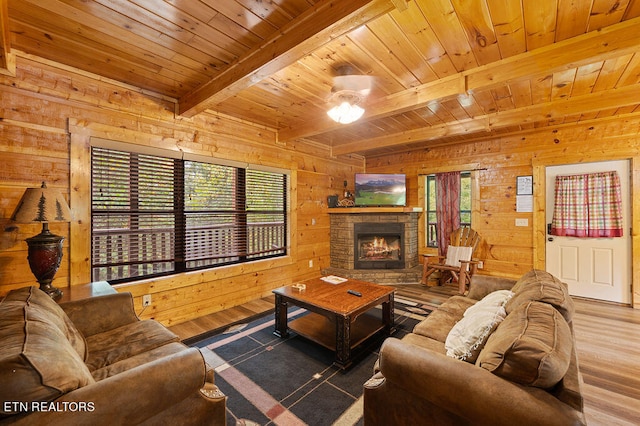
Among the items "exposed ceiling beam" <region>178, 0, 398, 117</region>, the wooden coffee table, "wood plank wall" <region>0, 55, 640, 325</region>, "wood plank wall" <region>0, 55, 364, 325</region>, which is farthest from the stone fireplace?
"exposed ceiling beam" <region>178, 0, 398, 117</region>

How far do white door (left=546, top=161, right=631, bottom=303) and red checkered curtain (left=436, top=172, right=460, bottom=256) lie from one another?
1240mm

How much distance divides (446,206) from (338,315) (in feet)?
11.6

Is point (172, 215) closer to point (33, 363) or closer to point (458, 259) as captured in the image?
point (33, 363)

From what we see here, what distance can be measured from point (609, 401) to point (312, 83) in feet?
10.9

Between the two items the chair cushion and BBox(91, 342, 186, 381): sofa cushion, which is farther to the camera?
the chair cushion

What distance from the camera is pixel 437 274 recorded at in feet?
15.3

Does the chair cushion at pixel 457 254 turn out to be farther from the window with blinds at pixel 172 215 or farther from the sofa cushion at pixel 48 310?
the sofa cushion at pixel 48 310

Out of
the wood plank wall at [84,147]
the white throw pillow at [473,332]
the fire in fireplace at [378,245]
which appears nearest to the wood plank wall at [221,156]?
the wood plank wall at [84,147]

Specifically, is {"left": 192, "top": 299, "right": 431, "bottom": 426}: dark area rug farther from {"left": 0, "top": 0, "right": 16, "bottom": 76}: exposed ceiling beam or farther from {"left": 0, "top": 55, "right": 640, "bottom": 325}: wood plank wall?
{"left": 0, "top": 0, "right": 16, "bottom": 76}: exposed ceiling beam

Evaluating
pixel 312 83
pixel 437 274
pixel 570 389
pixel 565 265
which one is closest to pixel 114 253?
pixel 312 83

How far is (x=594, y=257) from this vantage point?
3738 millimetres

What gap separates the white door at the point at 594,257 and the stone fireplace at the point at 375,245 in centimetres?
196

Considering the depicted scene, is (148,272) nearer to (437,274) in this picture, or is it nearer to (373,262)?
(373,262)

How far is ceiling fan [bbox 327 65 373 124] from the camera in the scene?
2496 mm
